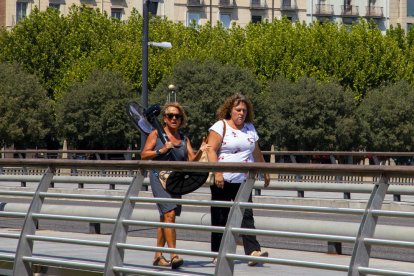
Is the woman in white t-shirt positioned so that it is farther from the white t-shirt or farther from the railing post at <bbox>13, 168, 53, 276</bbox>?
the railing post at <bbox>13, 168, 53, 276</bbox>

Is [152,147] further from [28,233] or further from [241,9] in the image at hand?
[241,9]

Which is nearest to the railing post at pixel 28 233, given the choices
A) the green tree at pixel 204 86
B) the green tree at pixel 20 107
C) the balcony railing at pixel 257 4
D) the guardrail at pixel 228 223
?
the guardrail at pixel 228 223

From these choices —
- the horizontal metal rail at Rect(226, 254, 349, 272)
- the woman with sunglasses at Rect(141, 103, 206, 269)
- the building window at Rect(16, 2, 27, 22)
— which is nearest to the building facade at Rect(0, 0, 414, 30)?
the building window at Rect(16, 2, 27, 22)

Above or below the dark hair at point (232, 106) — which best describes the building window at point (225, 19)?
above

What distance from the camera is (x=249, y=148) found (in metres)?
12.0

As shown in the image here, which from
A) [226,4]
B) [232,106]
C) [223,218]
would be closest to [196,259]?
[223,218]

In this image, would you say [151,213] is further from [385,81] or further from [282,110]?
[385,81]

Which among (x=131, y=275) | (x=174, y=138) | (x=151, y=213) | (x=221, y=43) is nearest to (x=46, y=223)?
(x=151, y=213)

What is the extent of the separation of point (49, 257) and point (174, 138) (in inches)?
69.7

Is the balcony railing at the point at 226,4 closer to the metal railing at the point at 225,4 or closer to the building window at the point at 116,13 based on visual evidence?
the metal railing at the point at 225,4

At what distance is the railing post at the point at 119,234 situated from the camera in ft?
33.6

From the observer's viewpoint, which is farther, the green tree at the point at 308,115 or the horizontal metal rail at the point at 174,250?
the green tree at the point at 308,115

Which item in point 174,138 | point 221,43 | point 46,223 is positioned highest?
point 221,43

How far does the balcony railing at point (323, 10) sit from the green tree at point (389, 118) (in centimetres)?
2828
